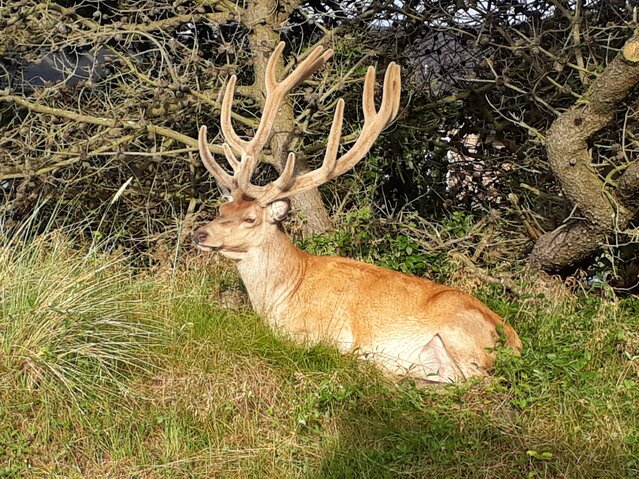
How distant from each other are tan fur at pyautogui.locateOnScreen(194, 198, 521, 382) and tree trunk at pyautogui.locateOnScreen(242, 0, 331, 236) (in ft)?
4.87

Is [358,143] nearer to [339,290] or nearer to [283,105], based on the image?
[339,290]

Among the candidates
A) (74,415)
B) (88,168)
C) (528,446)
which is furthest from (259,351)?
(88,168)

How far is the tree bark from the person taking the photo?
5945 mm

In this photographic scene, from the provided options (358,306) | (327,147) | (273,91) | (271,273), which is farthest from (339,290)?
(273,91)

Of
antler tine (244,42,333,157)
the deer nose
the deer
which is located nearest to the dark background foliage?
antler tine (244,42,333,157)

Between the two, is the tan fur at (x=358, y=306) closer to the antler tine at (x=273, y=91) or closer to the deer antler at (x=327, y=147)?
the deer antler at (x=327, y=147)

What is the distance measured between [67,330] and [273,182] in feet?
5.50

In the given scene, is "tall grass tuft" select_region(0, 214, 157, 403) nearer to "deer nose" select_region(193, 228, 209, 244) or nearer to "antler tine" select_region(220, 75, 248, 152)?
"deer nose" select_region(193, 228, 209, 244)

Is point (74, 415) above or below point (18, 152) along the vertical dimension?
above

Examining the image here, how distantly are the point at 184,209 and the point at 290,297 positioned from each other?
2.90 meters

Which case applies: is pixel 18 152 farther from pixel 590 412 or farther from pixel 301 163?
pixel 590 412

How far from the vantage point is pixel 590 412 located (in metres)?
4.86

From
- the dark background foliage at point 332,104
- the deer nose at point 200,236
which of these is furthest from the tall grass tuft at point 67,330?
the dark background foliage at point 332,104

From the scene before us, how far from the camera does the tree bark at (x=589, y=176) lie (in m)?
5.95
